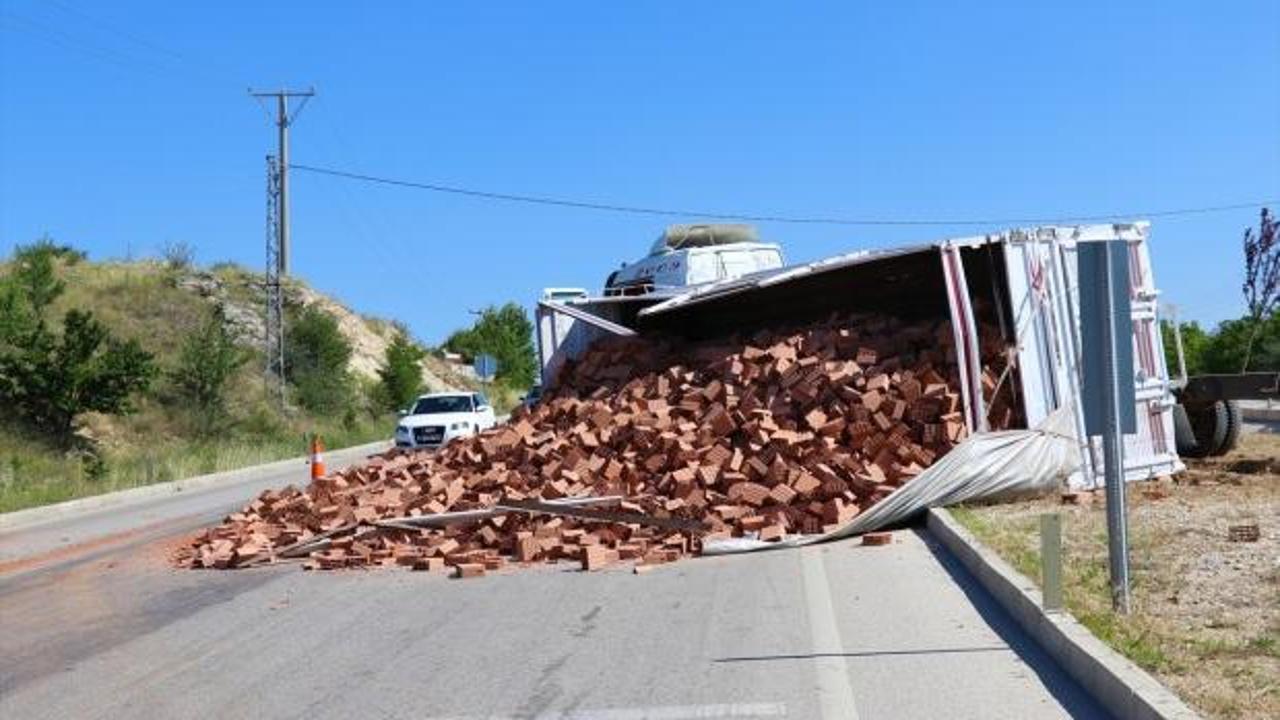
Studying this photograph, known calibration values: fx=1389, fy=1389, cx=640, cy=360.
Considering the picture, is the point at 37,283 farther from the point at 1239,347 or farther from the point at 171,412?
the point at 1239,347

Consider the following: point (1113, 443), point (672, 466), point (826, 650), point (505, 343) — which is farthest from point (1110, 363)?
point (505, 343)

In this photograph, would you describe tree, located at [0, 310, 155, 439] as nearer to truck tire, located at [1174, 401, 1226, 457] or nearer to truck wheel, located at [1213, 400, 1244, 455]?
truck tire, located at [1174, 401, 1226, 457]

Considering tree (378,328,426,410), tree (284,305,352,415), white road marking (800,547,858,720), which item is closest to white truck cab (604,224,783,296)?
white road marking (800,547,858,720)

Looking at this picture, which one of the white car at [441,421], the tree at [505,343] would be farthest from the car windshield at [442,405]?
the tree at [505,343]

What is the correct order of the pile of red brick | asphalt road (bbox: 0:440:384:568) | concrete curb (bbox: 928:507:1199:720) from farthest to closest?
1. asphalt road (bbox: 0:440:384:568)
2. the pile of red brick
3. concrete curb (bbox: 928:507:1199:720)

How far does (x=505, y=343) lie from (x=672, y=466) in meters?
75.2

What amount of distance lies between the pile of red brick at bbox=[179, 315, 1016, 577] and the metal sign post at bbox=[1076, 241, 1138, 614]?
5.03 metres

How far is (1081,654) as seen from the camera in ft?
22.7

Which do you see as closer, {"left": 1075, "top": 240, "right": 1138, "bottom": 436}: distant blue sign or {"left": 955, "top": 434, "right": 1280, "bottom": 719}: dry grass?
{"left": 955, "top": 434, "right": 1280, "bottom": 719}: dry grass

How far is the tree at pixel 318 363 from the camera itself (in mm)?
55188

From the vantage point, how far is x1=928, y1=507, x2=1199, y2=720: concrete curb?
5.90 meters

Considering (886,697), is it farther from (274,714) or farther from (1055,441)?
(1055,441)

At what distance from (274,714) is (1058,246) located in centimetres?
1085

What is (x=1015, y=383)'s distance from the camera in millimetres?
14953
